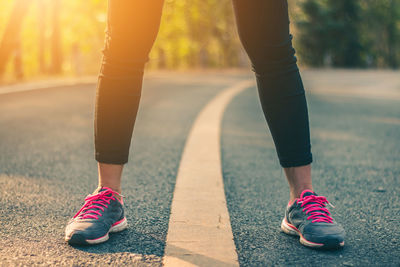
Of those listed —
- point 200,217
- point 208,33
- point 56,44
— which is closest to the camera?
point 200,217

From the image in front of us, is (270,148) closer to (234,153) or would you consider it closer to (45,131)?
(234,153)

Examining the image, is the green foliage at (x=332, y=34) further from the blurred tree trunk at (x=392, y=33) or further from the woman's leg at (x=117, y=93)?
the woman's leg at (x=117, y=93)

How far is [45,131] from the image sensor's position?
4.92 m

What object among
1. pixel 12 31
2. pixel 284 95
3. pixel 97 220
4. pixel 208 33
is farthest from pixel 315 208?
pixel 208 33

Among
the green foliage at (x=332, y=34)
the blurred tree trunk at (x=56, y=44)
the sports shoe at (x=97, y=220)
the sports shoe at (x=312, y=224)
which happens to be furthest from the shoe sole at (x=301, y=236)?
the green foliage at (x=332, y=34)

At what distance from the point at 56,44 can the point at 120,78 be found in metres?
19.7

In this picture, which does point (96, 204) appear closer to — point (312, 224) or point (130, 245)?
point (130, 245)

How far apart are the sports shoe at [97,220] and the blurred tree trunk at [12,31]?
1232 centimetres

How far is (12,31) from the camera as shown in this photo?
13.2 meters

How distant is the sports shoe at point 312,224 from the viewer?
1.83 m

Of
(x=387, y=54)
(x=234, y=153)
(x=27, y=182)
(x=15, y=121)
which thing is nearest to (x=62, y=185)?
(x=27, y=182)

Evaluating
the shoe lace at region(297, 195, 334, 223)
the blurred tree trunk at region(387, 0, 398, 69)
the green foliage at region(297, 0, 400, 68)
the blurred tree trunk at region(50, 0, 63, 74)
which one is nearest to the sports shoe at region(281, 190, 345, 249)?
the shoe lace at region(297, 195, 334, 223)

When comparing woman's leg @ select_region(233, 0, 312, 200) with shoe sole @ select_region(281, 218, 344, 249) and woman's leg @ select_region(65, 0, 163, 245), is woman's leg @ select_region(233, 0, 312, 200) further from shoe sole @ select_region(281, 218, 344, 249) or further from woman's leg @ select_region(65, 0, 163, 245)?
woman's leg @ select_region(65, 0, 163, 245)

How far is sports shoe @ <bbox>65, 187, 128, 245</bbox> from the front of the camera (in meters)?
1.83
